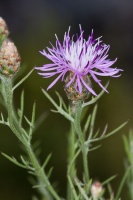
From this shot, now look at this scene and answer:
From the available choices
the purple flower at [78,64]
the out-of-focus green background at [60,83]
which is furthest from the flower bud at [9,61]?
the out-of-focus green background at [60,83]

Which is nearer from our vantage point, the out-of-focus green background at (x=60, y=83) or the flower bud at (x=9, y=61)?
the flower bud at (x=9, y=61)

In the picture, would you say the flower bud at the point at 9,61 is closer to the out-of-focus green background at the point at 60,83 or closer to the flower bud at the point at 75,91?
the flower bud at the point at 75,91

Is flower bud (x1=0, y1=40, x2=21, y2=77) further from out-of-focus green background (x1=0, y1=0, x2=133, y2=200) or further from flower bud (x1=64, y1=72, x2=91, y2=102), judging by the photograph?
out-of-focus green background (x1=0, y1=0, x2=133, y2=200)

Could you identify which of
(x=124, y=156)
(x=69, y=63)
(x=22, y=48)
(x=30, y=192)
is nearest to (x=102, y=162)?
(x=124, y=156)

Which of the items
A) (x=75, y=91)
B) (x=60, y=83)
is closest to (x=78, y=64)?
(x=75, y=91)

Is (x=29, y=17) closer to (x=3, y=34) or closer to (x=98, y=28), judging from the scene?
(x=98, y=28)

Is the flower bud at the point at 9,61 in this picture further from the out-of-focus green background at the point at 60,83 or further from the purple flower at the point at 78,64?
the out-of-focus green background at the point at 60,83

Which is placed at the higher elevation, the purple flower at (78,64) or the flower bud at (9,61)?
the flower bud at (9,61)

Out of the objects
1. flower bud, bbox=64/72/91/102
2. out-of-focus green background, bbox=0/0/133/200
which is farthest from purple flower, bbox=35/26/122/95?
out-of-focus green background, bbox=0/0/133/200
